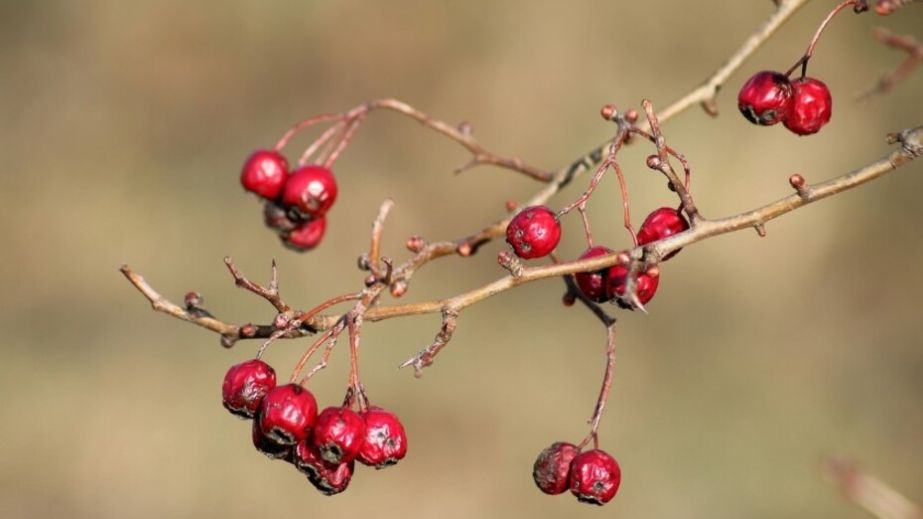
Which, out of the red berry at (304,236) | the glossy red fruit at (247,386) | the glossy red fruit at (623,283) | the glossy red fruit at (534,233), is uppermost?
the red berry at (304,236)

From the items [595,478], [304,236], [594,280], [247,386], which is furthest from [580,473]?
[304,236]

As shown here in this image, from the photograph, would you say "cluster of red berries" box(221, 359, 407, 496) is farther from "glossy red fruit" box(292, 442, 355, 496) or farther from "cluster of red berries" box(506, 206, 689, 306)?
"cluster of red berries" box(506, 206, 689, 306)

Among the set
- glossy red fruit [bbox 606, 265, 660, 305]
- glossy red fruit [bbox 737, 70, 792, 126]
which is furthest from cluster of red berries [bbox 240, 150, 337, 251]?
glossy red fruit [bbox 737, 70, 792, 126]

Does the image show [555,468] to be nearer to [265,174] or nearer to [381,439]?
[381,439]

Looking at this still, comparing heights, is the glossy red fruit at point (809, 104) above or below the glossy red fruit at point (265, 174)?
above

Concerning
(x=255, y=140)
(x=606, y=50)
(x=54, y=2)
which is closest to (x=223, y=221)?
(x=255, y=140)

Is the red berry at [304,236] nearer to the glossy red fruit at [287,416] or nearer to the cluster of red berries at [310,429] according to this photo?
the cluster of red berries at [310,429]

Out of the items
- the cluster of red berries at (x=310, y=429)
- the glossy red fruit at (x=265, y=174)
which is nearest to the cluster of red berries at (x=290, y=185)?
the glossy red fruit at (x=265, y=174)
